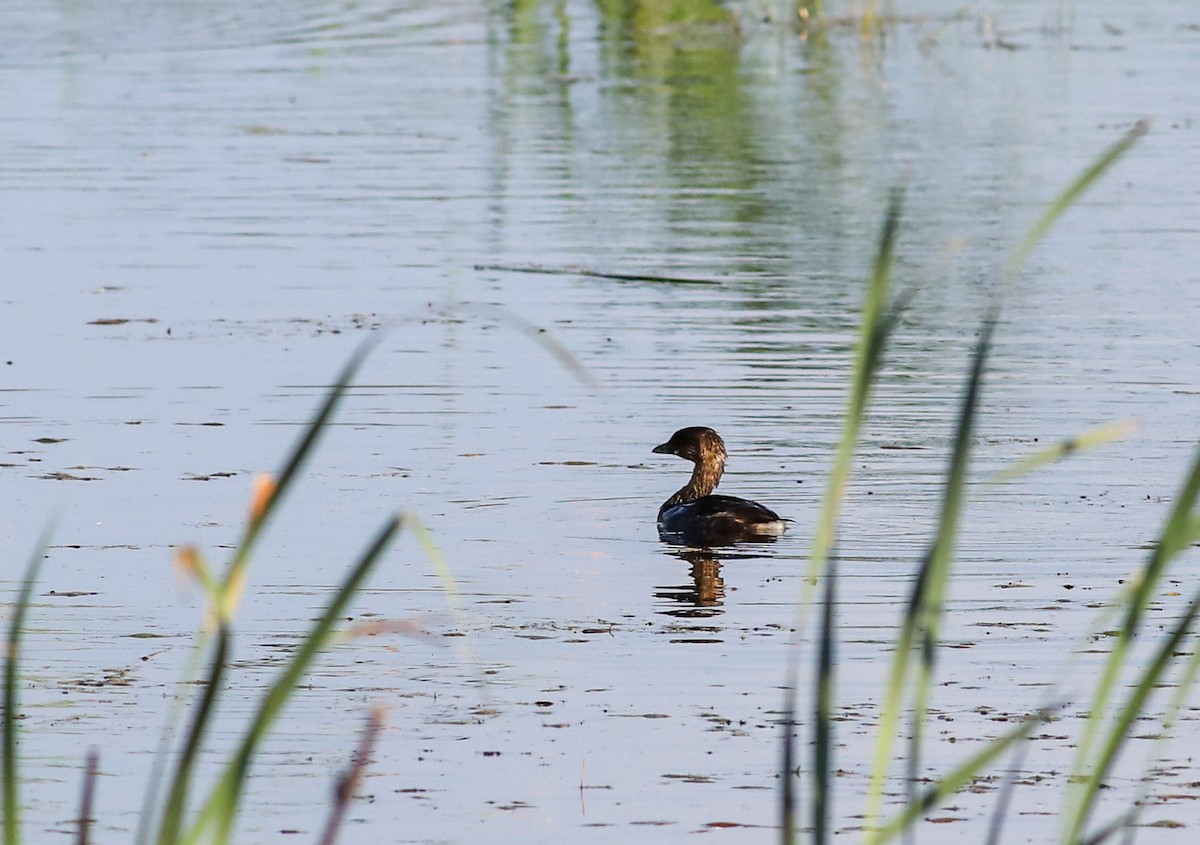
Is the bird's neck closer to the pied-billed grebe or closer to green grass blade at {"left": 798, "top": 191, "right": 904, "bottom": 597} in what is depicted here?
the pied-billed grebe

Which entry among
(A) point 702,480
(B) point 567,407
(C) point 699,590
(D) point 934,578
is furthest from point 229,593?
(B) point 567,407

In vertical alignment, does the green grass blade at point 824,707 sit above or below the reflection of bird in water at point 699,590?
above

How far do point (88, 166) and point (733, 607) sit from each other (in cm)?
1515

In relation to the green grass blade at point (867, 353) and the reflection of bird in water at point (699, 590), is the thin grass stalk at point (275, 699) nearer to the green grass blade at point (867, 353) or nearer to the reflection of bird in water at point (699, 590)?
the green grass blade at point (867, 353)

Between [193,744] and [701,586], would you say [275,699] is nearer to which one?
[193,744]

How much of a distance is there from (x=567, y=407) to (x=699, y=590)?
3.46m

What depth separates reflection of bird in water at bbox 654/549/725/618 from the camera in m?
8.32

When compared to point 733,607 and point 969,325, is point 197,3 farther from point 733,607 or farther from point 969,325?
point 733,607

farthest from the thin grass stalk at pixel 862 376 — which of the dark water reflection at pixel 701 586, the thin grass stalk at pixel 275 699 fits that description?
the dark water reflection at pixel 701 586

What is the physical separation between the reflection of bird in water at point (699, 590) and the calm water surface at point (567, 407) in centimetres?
3

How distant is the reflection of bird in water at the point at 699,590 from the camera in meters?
8.32

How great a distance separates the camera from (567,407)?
12.1m

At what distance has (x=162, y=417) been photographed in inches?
466

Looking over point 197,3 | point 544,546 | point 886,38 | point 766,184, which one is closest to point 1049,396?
point 544,546
